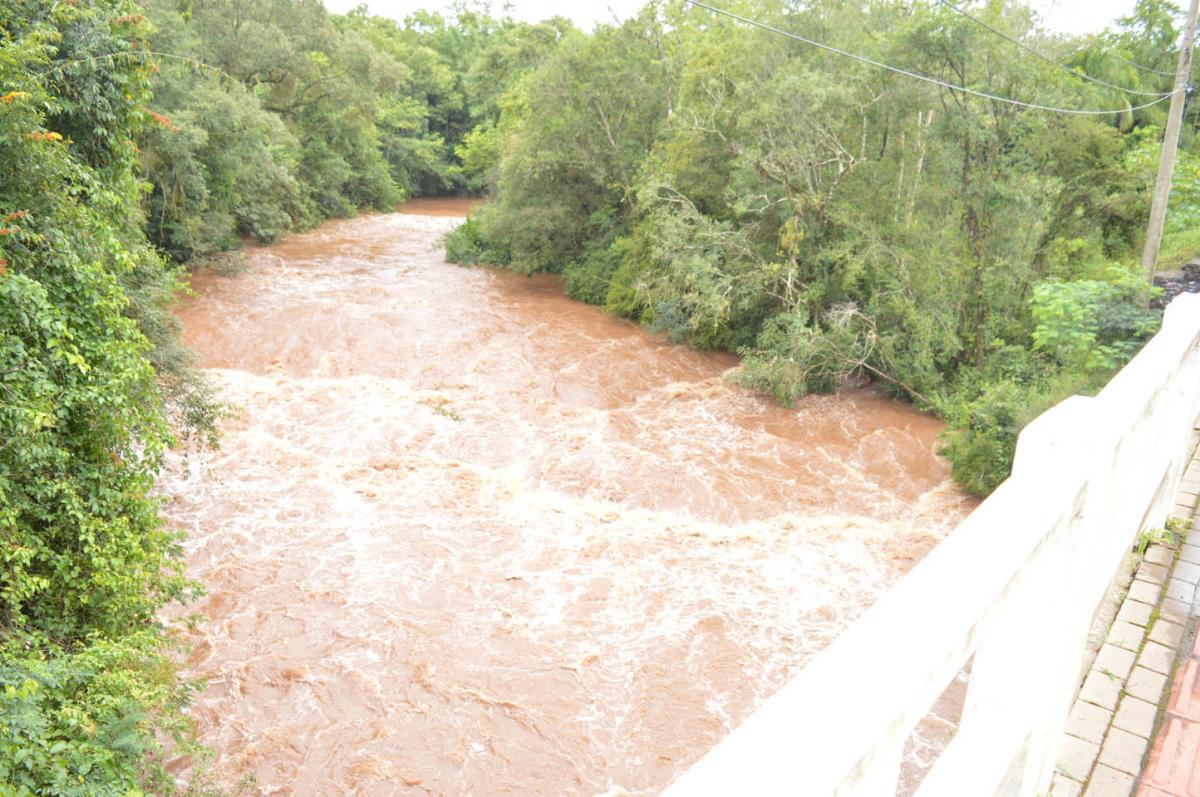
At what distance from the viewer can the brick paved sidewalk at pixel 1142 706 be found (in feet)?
8.10

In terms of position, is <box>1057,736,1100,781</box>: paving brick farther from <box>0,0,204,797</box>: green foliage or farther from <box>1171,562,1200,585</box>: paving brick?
<box>0,0,204,797</box>: green foliage

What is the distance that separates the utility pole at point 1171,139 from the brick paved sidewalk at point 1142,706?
31.6 feet

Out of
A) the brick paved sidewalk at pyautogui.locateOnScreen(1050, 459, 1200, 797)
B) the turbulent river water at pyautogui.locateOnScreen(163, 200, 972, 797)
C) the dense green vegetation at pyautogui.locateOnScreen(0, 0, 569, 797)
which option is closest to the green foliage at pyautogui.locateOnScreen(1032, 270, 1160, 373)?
the turbulent river water at pyautogui.locateOnScreen(163, 200, 972, 797)

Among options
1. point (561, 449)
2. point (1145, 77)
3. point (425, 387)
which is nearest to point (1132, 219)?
point (1145, 77)

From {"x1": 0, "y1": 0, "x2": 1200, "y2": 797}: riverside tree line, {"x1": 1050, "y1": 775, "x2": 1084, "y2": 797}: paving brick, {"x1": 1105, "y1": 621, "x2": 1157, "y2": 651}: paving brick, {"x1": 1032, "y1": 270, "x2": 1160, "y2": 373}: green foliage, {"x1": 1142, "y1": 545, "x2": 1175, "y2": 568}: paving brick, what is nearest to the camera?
{"x1": 1050, "y1": 775, "x2": 1084, "y2": 797}: paving brick

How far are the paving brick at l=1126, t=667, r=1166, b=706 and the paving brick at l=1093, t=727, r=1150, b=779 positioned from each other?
23 centimetres

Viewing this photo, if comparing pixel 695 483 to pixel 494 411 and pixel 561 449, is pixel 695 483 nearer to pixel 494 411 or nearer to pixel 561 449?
pixel 561 449

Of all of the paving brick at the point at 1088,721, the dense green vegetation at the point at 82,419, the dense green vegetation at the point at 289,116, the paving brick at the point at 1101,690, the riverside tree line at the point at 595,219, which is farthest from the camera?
the dense green vegetation at the point at 289,116

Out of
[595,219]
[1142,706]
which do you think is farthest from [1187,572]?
[595,219]

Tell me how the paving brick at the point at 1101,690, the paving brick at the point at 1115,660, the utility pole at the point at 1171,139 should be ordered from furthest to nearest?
1. the utility pole at the point at 1171,139
2. the paving brick at the point at 1115,660
3. the paving brick at the point at 1101,690

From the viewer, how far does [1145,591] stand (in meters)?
3.44

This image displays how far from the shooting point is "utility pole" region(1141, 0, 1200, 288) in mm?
11180

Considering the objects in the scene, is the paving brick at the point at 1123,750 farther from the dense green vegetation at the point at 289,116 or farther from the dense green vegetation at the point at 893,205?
the dense green vegetation at the point at 893,205

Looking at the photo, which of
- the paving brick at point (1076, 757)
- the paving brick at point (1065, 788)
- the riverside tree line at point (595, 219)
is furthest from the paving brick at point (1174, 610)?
the riverside tree line at point (595, 219)
